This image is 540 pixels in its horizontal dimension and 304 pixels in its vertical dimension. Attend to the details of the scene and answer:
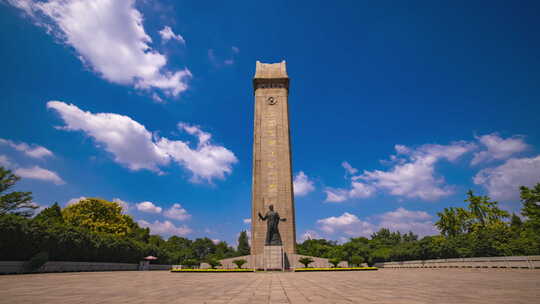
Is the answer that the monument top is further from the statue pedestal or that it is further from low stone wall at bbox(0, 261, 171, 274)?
low stone wall at bbox(0, 261, 171, 274)

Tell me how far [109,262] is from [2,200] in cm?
1264

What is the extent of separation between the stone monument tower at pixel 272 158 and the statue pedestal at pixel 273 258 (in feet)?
32.0

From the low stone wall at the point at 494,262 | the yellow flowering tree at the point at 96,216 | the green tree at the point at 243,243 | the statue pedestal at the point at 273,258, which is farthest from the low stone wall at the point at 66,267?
the green tree at the point at 243,243

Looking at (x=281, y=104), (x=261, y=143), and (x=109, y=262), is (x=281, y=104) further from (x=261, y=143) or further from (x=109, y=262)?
(x=109, y=262)

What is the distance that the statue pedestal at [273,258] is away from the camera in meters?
26.6

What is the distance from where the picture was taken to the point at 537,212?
33.2 m

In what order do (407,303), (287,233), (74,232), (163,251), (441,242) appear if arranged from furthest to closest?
(163,251), (441,242), (287,233), (74,232), (407,303)

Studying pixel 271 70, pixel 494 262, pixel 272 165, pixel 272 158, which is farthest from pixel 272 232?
pixel 271 70

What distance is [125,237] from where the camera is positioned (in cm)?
4066

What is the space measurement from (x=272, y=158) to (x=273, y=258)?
1725 centimetres

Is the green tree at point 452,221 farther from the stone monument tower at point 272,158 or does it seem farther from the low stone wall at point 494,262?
the stone monument tower at point 272,158

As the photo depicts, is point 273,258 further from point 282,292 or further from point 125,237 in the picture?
point 125,237

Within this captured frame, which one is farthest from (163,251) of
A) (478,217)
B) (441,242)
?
(478,217)

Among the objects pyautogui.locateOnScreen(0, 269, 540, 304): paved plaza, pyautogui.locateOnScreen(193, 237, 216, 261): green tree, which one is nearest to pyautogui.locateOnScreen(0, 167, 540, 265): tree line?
pyautogui.locateOnScreen(0, 269, 540, 304): paved plaza
